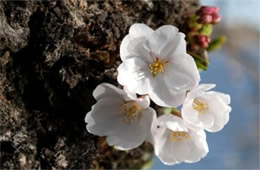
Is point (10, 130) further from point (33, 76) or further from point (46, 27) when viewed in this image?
point (46, 27)


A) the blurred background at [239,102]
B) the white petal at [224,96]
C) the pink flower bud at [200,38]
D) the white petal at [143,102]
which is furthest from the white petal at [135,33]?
the blurred background at [239,102]

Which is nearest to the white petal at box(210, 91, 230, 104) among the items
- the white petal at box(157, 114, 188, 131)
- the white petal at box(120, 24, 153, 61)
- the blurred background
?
the white petal at box(157, 114, 188, 131)

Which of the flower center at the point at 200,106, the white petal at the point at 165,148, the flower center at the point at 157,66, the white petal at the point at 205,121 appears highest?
the flower center at the point at 157,66

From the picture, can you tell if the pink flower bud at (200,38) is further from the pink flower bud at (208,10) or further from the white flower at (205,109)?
the white flower at (205,109)

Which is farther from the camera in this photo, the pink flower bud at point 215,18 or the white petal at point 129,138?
the pink flower bud at point 215,18

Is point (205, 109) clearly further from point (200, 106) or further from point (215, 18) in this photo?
point (215, 18)
